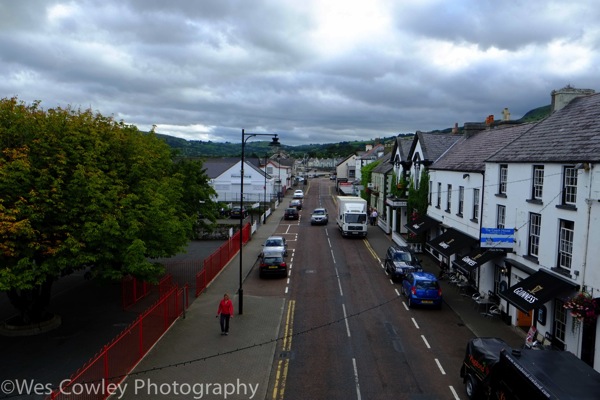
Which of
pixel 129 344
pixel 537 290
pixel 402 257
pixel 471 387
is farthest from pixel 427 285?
pixel 129 344

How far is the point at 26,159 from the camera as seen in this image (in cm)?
1680

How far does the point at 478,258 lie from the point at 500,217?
2.40 m

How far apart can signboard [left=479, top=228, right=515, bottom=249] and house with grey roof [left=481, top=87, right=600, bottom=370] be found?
0.04 metres

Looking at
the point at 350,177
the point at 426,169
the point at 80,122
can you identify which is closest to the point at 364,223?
the point at 426,169

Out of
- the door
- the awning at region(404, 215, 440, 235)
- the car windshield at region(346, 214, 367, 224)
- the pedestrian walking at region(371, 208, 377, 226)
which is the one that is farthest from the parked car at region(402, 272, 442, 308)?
the pedestrian walking at region(371, 208, 377, 226)

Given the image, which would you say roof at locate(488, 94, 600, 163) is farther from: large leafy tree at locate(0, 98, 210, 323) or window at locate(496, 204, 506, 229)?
large leafy tree at locate(0, 98, 210, 323)

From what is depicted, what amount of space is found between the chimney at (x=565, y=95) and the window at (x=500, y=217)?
5.67 m

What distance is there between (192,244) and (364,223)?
16526mm

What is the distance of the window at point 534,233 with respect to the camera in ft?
62.3

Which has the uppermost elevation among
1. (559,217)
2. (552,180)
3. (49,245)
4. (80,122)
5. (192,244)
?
(80,122)

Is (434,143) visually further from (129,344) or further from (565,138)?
(129,344)

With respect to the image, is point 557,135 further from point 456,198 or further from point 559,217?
point 456,198

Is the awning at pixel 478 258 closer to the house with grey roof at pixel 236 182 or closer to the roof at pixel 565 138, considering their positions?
the roof at pixel 565 138

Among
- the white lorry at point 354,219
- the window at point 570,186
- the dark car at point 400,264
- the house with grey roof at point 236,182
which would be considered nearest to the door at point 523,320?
the window at point 570,186
